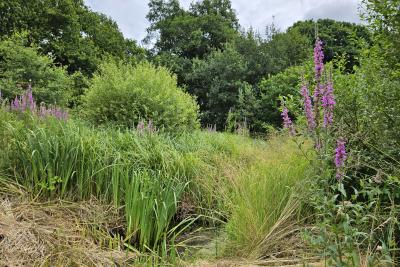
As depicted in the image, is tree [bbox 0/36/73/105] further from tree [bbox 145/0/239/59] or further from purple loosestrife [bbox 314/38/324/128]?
tree [bbox 145/0/239/59]

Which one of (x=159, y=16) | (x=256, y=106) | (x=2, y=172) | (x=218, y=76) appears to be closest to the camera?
(x=2, y=172)

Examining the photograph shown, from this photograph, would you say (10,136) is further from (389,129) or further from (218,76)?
(218,76)

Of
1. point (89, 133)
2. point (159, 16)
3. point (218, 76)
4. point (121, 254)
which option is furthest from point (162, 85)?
point (159, 16)

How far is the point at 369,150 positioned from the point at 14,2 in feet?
54.5

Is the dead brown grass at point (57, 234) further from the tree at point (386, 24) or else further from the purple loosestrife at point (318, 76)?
the tree at point (386, 24)

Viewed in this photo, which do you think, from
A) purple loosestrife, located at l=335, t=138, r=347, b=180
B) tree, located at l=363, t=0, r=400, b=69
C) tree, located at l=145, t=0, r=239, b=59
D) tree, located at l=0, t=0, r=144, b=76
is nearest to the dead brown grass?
purple loosestrife, located at l=335, t=138, r=347, b=180

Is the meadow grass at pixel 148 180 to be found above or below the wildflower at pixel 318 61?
below

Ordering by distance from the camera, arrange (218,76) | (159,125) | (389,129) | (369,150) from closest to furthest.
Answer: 1. (389,129)
2. (369,150)
3. (159,125)
4. (218,76)

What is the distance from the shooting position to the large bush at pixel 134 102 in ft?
21.8

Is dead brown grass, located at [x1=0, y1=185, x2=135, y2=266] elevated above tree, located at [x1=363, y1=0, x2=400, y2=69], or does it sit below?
below

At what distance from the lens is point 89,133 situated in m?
4.14

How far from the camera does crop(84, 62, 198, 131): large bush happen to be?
6.63m

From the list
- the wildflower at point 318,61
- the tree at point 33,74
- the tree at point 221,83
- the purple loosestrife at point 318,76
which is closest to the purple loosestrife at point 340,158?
the purple loosestrife at point 318,76

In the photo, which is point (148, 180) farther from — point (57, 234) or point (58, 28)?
point (58, 28)
